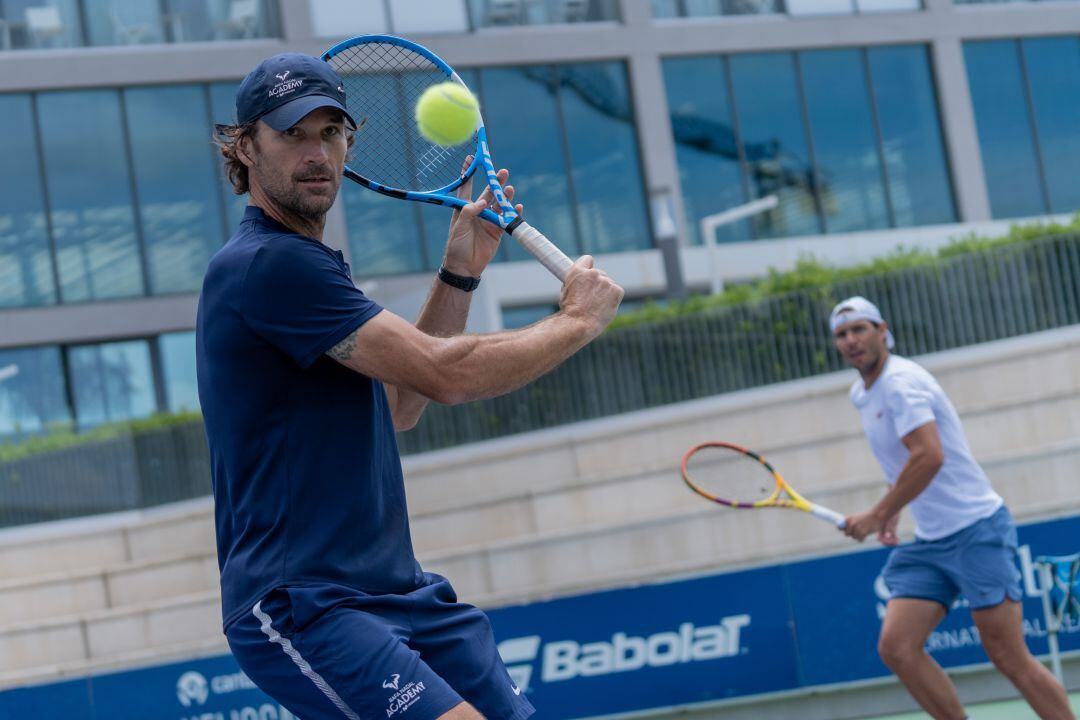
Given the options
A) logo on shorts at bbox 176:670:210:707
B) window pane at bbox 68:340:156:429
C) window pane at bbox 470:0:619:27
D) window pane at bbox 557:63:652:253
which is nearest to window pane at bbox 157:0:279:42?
window pane at bbox 470:0:619:27

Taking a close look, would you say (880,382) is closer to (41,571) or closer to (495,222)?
(495,222)

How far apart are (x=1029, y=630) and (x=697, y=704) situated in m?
2.02

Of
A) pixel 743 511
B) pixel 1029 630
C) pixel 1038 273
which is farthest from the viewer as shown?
pixel 1038 273

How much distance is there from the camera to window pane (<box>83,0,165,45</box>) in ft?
66.7

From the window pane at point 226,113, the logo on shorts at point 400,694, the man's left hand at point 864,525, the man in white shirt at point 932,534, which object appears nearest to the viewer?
the logo on shorts at point 400,694

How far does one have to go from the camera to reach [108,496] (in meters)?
16.9

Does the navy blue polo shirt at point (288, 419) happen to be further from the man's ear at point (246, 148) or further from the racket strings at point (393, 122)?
the racket strings at point (393, 122)

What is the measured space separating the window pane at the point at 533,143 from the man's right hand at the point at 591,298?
17591 millimetres

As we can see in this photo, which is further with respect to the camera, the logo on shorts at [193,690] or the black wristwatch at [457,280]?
the logo on shorts at [193,690]

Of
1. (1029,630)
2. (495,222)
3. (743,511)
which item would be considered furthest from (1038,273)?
(495,222)

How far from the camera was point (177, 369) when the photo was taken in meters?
20.4

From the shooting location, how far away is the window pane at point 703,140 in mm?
21859

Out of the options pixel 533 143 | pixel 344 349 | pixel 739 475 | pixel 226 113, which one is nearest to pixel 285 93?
pixel 344 349

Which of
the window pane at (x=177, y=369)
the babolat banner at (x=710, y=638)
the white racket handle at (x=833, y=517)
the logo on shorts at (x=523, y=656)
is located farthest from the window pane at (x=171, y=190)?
the white racket handle at (x=833, y=517)
